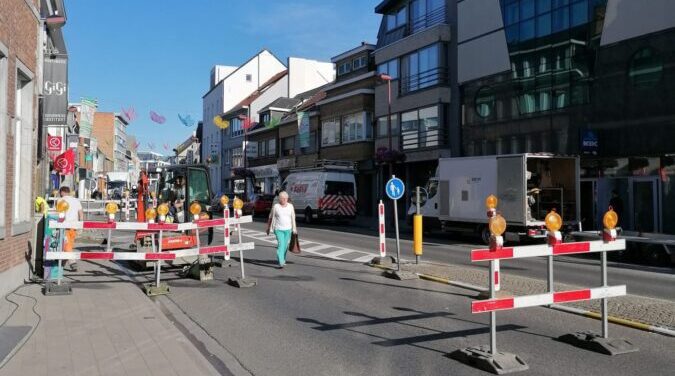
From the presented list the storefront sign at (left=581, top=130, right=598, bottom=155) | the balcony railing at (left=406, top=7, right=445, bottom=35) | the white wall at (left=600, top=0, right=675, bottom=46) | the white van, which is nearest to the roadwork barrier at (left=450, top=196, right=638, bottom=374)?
the storefront sign at (left=581, top=130, right=598, bottom=155)

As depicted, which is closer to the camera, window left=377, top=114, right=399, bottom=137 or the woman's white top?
the woman's white top

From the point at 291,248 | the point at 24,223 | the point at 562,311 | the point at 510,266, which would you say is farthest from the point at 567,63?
the point at 24,223

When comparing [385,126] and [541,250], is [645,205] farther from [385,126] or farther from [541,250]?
[385,126]

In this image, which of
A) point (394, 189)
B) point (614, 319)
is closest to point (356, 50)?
point (394, 189)

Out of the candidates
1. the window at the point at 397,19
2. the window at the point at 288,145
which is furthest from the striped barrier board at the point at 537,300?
the window at the point at 288,145

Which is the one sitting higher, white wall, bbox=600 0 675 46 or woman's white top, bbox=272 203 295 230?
white wall, bbox=600 0 675 46

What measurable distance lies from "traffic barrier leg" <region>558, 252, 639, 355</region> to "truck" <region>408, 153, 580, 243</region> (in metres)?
11.9

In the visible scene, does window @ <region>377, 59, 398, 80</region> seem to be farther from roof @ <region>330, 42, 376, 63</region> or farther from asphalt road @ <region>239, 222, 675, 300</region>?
asphalt road @ <region>239, 222, 675, 300</region>

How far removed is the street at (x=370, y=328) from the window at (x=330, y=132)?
1102 inches

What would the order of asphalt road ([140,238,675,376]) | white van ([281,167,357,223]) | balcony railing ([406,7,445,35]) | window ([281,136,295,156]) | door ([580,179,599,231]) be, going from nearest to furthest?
asphalt road ([140,238,675,376]), door ([580,179,599,231]), white van ([281,167,357,223]), balcony railing ([406,7,445,35]), window ([281,136,295,156])

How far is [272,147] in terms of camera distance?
52438 mm

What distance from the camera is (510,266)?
45.2 feet

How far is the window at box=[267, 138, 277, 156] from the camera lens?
5175cm

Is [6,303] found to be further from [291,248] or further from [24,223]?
[291,248]
